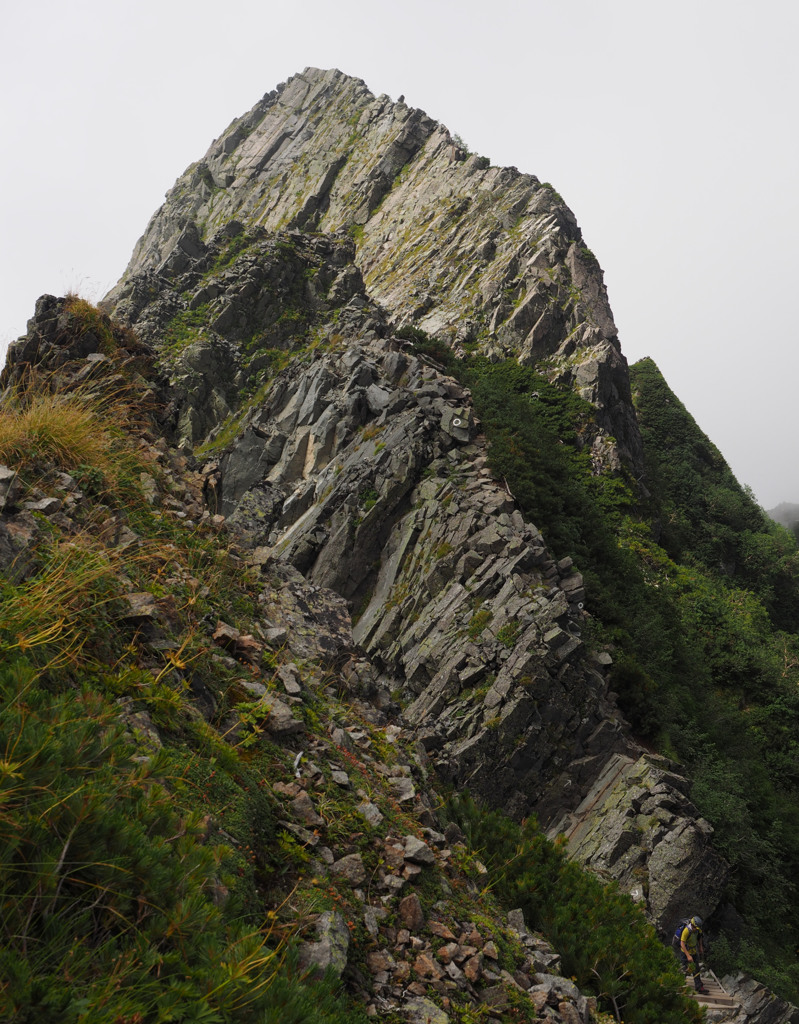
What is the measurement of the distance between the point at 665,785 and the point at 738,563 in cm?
3015

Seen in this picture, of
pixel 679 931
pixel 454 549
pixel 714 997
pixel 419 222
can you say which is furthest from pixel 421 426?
pixel 419 222

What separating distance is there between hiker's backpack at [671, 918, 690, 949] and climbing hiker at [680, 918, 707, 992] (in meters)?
0.06

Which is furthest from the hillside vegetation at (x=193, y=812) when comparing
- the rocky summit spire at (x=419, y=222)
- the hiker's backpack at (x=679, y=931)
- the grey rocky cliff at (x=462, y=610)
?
the rocky summit spire at (x=419, y=222)

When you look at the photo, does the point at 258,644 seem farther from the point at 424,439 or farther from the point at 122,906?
the point at 424,439

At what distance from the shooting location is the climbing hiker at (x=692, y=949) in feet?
34.0

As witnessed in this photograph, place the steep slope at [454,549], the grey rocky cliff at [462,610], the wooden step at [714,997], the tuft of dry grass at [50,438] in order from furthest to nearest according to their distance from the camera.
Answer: the grey rocky cliff at [462,610], the wooden step at [714,997], the steep slope at [454,549], the tuft of dry grass at [50,438]

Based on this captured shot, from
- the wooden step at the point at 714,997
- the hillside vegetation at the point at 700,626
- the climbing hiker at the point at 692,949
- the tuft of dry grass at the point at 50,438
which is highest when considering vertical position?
the hillside vegetation at the point at 700,626

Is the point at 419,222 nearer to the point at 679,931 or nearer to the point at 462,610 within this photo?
the point at 462,610

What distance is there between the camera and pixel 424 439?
19969 mm

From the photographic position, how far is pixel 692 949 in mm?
10789

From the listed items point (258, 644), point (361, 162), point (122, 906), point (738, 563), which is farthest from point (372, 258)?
point (122, 906)

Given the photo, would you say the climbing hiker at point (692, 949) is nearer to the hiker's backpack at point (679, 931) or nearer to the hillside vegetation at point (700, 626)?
the hiker's backpack at point (679, 931)

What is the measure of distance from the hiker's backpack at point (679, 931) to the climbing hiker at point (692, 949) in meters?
0.06

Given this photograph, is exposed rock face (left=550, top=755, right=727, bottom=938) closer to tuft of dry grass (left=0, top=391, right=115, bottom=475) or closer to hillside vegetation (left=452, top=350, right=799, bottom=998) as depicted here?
hillside vegetation (left=452, top=350, right=799, bottom=998)
